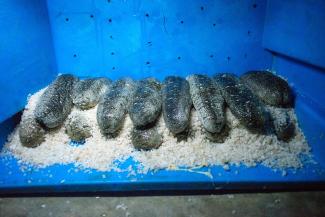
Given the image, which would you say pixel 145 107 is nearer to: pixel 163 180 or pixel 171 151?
pixel 171 151

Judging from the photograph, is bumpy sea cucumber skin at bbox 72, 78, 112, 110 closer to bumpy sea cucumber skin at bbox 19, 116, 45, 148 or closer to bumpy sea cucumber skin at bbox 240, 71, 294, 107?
bumpy sea cucumber skin at bbox 19, 116, 45, 148

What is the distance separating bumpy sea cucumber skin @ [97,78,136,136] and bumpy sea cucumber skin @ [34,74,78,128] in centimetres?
31

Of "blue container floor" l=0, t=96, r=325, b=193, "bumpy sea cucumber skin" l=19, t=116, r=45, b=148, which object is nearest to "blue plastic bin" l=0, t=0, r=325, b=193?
"blue container floor" l=0, t=96, r=325, b=193

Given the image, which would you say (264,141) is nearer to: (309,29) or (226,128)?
(226,128)

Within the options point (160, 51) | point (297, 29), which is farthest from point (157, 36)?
point (297, 29)

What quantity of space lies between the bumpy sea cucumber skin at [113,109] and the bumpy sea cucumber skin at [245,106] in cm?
84

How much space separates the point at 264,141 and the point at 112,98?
1270mm

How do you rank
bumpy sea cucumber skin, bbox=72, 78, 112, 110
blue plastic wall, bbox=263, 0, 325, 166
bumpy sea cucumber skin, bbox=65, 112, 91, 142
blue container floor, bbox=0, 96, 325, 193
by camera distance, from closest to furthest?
blue container floor, bbox=0, 96, 325, 193, blue plastic wall, bbox=263, 0, 325, 166, bumpy sea cucumber skin, bbox=65, 112, 91, 142, bumpy sea cucumber skin, bbox=72, 78, 112, 110

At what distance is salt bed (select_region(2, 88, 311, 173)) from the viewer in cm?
202

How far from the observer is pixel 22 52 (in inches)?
92.5

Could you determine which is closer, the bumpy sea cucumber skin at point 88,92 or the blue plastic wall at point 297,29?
the blue plastic wall at point 297,29

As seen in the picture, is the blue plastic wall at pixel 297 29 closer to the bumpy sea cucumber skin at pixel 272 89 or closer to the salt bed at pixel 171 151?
the bumpy sea cucumber skin at pixel 272 89

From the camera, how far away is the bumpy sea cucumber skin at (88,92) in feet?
7.77

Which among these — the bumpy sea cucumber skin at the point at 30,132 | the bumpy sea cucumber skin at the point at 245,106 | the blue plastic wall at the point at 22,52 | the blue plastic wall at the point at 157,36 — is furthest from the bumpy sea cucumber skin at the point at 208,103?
the blue plastic wall at the point at 22,52
